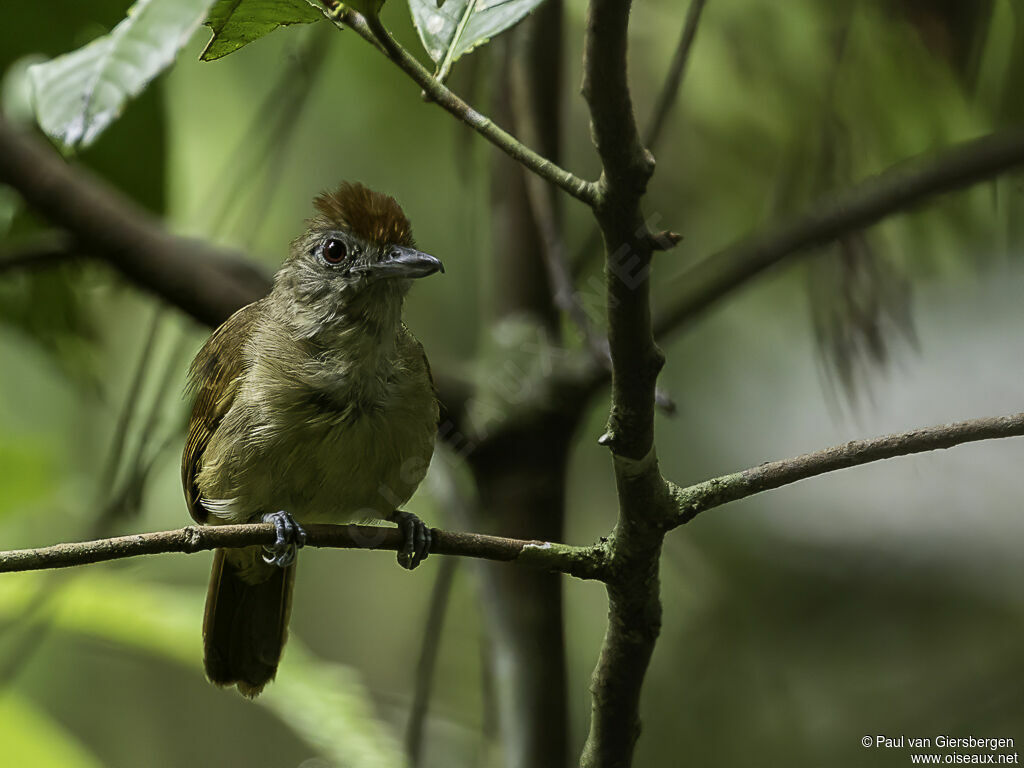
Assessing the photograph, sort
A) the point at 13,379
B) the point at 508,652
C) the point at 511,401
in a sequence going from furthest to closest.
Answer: the point at 13,379
the point at 511,401
the point at 508,652

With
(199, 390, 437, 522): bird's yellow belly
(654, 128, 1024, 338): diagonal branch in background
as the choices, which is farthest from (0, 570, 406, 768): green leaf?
(654, 128, 1024, 338): diagonal branch in background

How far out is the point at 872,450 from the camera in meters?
1.26

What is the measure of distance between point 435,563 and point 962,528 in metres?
2.00

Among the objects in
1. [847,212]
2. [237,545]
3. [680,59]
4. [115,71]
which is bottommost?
[237,545]

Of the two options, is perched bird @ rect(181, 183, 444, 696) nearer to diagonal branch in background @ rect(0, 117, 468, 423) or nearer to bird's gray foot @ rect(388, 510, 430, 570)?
bird's gray foot @ rect(388, 510, 430, 570)

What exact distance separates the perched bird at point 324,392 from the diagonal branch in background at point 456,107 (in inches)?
39.1

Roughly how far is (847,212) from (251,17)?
1.82 metres

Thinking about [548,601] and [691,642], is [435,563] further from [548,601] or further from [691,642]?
[548,601]

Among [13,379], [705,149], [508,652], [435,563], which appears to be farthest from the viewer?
[13,379]

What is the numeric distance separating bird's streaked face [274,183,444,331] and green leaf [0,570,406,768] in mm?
934

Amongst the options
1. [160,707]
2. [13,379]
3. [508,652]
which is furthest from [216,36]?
[160,707]

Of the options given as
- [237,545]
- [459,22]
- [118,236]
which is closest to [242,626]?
[118,236]

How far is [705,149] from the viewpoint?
3.84 meters

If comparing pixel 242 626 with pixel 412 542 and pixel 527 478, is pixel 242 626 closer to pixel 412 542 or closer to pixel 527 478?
pixel 527 478
